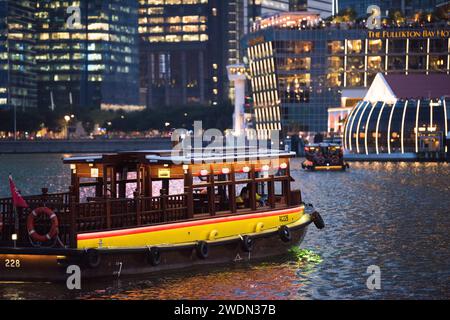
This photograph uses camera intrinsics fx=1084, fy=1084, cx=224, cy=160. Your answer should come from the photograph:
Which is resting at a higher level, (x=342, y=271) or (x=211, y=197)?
(x=211, y=197)

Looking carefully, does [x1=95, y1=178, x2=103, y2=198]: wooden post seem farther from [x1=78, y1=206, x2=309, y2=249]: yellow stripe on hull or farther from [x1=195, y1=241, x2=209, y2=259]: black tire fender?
[x1=195, y1=241, x2=209, y2=259]: black tire fender

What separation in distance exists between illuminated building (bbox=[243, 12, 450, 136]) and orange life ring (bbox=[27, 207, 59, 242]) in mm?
148847

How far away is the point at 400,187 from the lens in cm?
7162

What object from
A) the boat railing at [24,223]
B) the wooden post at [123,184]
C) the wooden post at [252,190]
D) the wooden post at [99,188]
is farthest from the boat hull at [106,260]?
the wooden post at [99,188]

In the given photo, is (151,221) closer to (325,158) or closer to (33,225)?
(33,225)

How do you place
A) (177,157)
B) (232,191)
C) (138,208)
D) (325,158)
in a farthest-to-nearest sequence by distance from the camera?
1. (325,158)
2. (232,191)
3. (177,157)
4. (138,208)

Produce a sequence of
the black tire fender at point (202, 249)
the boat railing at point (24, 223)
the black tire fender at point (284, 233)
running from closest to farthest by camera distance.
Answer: the boat railing at point (24, 223), the black tire fender at point (202, 249), the black tire fender at point (284, 233)

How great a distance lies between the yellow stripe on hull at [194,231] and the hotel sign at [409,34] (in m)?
145

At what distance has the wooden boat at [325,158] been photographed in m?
102

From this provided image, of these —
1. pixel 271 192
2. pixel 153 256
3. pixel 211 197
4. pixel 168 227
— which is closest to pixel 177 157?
pixel 211 197

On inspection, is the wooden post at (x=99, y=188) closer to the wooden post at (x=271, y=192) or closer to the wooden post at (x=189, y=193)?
the wooden post at (x=189, y=193)

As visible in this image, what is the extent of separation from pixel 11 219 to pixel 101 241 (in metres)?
2.69

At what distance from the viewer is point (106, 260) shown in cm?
2766

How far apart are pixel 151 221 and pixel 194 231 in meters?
1.42
